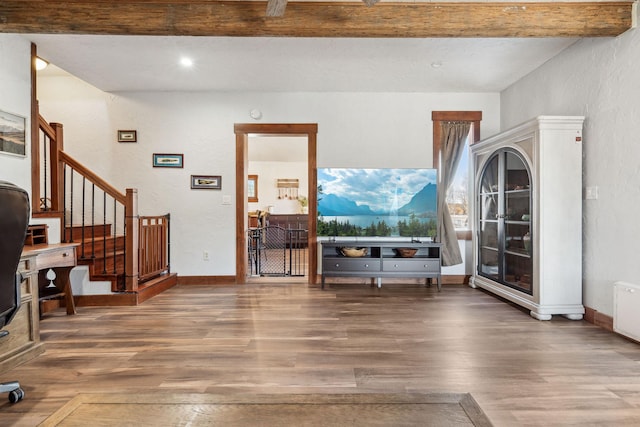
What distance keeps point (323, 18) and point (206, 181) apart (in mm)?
2920

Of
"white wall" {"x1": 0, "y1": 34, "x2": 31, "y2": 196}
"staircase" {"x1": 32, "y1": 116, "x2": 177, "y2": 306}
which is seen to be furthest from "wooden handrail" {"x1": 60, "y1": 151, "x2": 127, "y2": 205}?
"white wall" {"x1": 0, "y1": 34, "x2": 31, "y2": 196}

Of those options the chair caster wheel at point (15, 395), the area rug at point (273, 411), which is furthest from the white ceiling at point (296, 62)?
the area rug at point (273, 411)

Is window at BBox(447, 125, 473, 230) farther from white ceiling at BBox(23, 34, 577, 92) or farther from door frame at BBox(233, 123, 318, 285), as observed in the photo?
door frame at BBox(233, 123, 318, 285)

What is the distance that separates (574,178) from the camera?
3.46 metres

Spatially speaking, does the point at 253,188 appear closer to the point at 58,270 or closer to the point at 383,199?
the point at 383,199

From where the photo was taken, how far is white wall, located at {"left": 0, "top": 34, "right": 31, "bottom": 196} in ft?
11.1

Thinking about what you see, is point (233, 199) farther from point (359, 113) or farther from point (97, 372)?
point (97, 372)

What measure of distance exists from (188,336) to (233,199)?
2468 mm

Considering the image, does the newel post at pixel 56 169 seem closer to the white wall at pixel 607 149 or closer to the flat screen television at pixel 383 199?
the flat screen television at pixel 383 199

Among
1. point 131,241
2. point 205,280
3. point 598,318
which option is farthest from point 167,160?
point 598,318

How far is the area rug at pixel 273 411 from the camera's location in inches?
38.6

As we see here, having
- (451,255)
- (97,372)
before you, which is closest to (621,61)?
(451,255)

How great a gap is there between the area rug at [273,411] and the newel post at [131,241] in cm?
318

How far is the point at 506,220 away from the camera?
161 inches
